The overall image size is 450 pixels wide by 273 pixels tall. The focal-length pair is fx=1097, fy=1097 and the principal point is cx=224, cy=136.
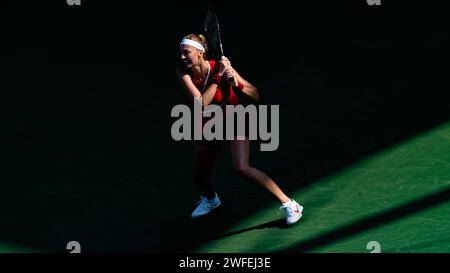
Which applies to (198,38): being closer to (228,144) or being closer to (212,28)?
(212,28)

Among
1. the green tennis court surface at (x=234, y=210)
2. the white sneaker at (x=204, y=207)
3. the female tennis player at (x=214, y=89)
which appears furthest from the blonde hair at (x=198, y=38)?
the green tennis court surface at (x=234, y=210)

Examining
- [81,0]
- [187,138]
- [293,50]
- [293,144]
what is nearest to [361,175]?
[293,144]

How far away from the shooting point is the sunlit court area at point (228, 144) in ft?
34.9

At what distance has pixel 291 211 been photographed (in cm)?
1054

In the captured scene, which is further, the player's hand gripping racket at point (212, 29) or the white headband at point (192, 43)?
the white headband at point (192, 43)

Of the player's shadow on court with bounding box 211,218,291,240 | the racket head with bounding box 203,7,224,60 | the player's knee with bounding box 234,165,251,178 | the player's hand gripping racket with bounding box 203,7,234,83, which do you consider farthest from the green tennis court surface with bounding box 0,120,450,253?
the racket head with bounding box 203,7,224,60

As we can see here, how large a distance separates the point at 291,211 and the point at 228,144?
1913mm

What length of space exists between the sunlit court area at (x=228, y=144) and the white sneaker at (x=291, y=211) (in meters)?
0.13

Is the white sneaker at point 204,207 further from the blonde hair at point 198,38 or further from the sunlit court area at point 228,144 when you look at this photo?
the blonde hair at point 198,38

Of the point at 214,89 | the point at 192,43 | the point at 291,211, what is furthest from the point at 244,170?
the point at 192,43

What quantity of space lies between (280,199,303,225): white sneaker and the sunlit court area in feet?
0.43

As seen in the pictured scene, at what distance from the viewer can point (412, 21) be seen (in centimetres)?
1440
